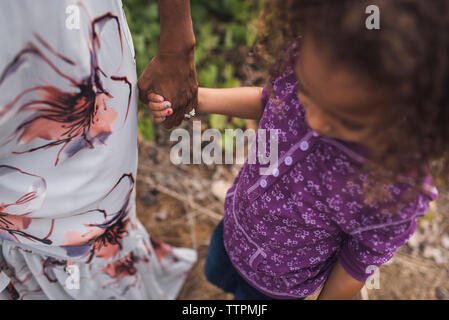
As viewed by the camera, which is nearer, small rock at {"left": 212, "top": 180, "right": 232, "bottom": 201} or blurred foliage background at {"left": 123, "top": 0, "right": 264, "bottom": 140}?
small rock at {"left": 212, "top": 180, "right": 232, "bottom": 201}

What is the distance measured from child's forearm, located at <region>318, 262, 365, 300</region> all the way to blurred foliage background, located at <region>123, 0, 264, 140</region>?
1.25 metres

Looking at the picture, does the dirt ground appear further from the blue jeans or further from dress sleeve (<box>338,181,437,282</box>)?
dress sleeve (<box>338,181,437,282</box>)

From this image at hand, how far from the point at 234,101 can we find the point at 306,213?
0.33 m

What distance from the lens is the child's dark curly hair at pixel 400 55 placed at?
41 cm

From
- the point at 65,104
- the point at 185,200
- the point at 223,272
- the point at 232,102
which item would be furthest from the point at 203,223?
the point at 65,104

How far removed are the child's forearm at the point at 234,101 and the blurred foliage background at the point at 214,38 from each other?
40.1 inches

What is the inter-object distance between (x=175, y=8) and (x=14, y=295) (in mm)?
932

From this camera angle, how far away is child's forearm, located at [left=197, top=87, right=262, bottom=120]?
86cm

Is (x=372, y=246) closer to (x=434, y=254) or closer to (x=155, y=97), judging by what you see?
(x=155, y=97)

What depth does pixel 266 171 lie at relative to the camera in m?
0.75

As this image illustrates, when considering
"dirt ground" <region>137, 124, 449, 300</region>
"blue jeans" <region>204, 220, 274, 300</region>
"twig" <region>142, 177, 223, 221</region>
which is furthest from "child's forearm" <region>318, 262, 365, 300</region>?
"twig" <region>142, 177, 223, 221</region>

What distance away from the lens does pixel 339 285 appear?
0.79 m

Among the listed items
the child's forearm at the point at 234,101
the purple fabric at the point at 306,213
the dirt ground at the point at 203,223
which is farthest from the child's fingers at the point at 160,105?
the dirt ground at the point at 203,223

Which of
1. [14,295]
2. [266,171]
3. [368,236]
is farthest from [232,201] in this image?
[14,295]
